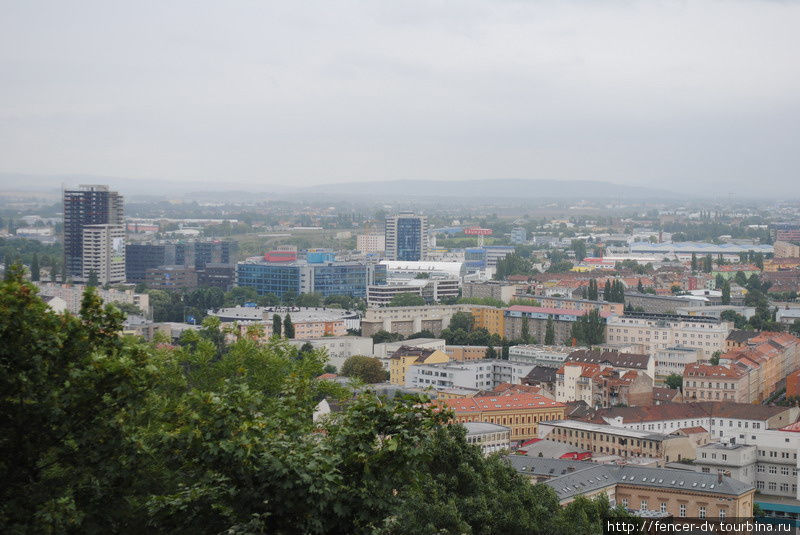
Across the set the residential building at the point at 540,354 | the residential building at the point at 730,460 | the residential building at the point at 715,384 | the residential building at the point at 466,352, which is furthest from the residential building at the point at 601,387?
the residential building at the point at 466,352

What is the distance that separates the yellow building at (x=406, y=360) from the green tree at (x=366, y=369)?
0.26 meters

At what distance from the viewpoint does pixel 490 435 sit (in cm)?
1859

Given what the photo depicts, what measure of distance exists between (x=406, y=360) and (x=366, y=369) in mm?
1039

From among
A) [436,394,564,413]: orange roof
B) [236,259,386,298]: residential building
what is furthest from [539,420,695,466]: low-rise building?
[236,259,386,298]: residential building

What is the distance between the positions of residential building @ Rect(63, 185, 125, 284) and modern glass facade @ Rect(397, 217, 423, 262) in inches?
695

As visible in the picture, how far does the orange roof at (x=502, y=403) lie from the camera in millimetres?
20047

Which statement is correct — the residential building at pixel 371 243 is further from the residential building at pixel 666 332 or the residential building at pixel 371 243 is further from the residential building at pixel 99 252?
the residential building at pixel 666 332

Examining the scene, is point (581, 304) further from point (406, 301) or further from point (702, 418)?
point (702, 418)

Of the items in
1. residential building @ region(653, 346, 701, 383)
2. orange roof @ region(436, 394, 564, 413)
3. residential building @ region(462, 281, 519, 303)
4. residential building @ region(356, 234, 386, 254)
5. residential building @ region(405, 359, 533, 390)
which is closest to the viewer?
orange roof @ region(436, 394, 564, 413)

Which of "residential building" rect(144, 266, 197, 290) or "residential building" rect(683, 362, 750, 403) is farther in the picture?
"residential building" rect(144, 266, 197, 290)

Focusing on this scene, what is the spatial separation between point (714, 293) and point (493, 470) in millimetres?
34986

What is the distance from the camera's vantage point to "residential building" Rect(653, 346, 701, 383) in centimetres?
2722

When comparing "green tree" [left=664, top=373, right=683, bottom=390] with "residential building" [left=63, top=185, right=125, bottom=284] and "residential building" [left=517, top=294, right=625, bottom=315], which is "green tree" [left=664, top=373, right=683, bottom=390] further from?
"residential building" [left=63, top=185, right=125, bottom=284]

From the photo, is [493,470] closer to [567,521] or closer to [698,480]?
[567,521]
